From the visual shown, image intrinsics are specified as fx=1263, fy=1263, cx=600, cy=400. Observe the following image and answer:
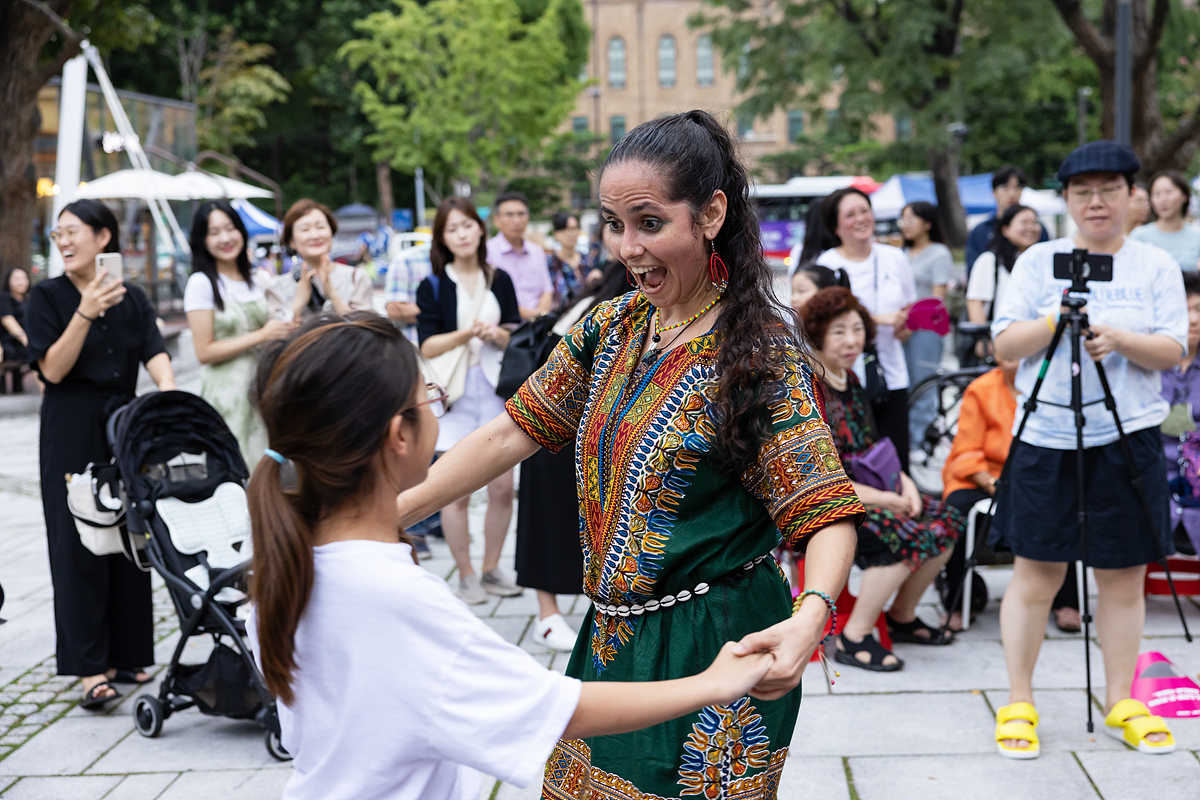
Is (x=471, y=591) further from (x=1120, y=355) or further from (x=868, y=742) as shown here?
(x=1120, y=355)

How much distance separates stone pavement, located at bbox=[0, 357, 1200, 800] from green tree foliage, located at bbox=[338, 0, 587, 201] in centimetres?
3387

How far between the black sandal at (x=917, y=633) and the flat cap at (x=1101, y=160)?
2.22 m

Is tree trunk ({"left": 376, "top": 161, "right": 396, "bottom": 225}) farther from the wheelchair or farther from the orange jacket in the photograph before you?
the orange jacket

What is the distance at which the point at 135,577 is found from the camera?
5.18 meters

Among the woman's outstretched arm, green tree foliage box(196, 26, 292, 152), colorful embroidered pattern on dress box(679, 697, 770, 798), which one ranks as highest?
green tree foliage box(196, 26, 292, 152)

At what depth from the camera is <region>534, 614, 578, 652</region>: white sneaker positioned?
5.46 meters

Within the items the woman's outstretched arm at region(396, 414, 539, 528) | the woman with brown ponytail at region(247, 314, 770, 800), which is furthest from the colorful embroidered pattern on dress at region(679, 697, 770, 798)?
the woman's outstretched arm at region(396, 414, 539, 528)

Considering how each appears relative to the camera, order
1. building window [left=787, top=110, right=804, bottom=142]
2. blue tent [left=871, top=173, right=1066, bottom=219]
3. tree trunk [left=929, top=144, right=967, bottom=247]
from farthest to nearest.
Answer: building window [left=787, top=110, right=804, bottom=142] < blue tent [left=871, top=173, right=1066, bottom=219] < tree trunk [left=929, top=144, right=967, bottom=247]

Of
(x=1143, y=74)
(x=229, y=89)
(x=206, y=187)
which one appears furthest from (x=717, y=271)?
(x=229, y=89)

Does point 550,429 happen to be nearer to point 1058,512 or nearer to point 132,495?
point 1058,512

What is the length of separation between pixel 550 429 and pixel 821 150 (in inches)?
2163

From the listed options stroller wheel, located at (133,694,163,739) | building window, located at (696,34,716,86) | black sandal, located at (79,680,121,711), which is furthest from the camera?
building window, located at (696,34,716,86)

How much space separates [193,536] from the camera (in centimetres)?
469

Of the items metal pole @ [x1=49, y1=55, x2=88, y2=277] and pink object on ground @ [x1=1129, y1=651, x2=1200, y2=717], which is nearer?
pink object on ground @ [x1=1129, y1=651, x2=1200, y2=717]
